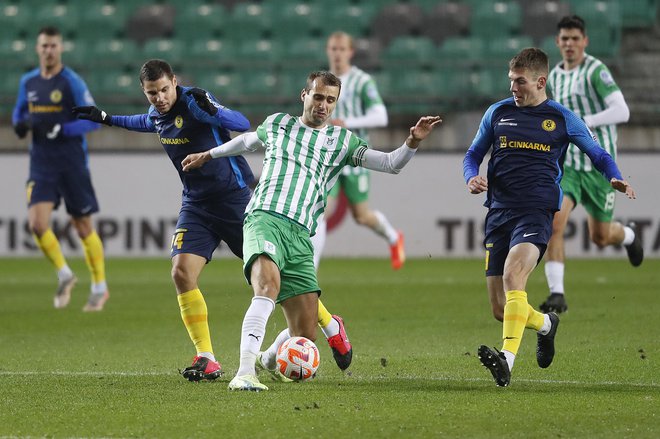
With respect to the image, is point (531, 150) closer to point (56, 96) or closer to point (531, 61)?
point (531, 61)

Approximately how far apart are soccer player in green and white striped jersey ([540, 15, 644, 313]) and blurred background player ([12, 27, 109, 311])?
4.00 meters

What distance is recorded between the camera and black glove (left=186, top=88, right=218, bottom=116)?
6977mm

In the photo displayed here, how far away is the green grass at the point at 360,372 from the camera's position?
5.29m

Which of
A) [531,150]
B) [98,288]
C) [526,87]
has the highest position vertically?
[526,87]

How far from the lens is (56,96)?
36.8ft

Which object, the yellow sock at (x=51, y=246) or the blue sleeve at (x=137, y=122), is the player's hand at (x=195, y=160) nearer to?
the blue sleeve at (x=137, y=122)

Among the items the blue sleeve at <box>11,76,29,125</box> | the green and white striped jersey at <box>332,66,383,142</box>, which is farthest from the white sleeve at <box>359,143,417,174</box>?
the blue sleeve at <box>11,76,29,125</box>

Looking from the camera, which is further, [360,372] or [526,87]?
[360,372]

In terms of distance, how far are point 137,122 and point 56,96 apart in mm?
3851

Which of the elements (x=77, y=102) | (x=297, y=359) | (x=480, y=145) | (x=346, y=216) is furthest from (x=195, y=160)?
(x=346, y=216)

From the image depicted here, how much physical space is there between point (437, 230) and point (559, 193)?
9415 millimetres

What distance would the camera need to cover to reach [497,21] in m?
18.9

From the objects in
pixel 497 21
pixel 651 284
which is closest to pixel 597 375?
pixel 651 284

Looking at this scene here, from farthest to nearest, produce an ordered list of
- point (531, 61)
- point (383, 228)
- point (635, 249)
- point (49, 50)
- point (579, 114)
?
point (383, 228) → point (49, 50) → point (635, 249) → point (579, 114) → point (531, 61)
